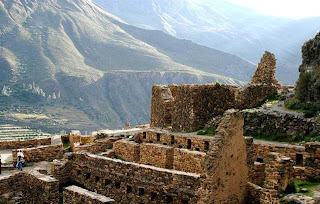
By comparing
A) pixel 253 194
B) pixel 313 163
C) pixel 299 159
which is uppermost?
pixel 313 163

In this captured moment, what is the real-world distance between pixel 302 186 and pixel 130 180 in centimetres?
732

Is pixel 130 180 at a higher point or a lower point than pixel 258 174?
lower

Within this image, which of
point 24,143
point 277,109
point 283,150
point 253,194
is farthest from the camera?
point 24,143

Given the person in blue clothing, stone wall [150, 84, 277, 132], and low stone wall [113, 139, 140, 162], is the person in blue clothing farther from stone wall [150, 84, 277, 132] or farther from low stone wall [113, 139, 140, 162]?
stone wall [150, 84, 277, 132]

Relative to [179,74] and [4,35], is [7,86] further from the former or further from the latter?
[179,74]

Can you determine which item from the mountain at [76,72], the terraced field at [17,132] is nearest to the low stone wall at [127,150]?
the terraced field at [17,132]

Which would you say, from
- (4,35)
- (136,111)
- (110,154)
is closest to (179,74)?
(136,111)

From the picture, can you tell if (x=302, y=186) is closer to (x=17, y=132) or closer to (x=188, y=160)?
(x=188, y=160)

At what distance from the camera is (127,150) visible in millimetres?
24797

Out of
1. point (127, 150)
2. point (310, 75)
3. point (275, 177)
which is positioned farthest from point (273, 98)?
point (275, 177)

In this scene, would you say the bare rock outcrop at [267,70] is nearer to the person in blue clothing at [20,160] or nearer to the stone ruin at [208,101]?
the stone ruin at [208,101]

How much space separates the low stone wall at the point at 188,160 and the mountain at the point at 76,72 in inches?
3202

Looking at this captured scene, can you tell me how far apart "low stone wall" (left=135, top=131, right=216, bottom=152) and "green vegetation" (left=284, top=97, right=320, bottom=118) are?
13.8 feet

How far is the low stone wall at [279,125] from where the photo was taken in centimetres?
1959
